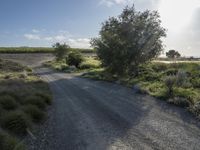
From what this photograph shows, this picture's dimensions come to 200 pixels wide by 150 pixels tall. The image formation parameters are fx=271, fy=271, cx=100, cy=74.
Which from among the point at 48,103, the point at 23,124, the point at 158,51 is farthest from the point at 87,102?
the point at 158,51

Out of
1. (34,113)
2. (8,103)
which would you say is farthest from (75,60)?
(34,113)

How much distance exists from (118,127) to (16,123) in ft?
13.5

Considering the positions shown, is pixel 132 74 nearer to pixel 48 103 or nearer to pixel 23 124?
pixel 48 103

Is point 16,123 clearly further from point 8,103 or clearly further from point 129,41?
point 129,41

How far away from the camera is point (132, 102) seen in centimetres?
1711

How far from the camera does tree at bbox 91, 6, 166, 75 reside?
31812mm

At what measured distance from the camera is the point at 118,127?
11375 millimetres

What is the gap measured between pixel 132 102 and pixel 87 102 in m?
2.88

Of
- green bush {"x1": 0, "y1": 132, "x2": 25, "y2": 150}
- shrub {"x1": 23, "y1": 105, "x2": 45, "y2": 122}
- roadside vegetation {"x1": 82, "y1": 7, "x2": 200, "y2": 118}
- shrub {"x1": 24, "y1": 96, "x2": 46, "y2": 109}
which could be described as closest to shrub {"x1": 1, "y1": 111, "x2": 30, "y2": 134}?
shrub {"x1": 23, "y1": 105, "x2": 45, "y2": 122}

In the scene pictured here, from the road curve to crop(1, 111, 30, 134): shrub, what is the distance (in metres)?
0.61

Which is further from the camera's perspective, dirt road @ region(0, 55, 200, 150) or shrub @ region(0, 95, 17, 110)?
shrub @ region(0, 95, 17, 110)

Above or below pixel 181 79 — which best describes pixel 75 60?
below

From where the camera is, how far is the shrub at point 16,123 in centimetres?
1022

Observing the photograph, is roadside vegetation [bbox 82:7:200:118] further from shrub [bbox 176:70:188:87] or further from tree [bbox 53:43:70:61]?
tree [bbox 53:43:70:61]
